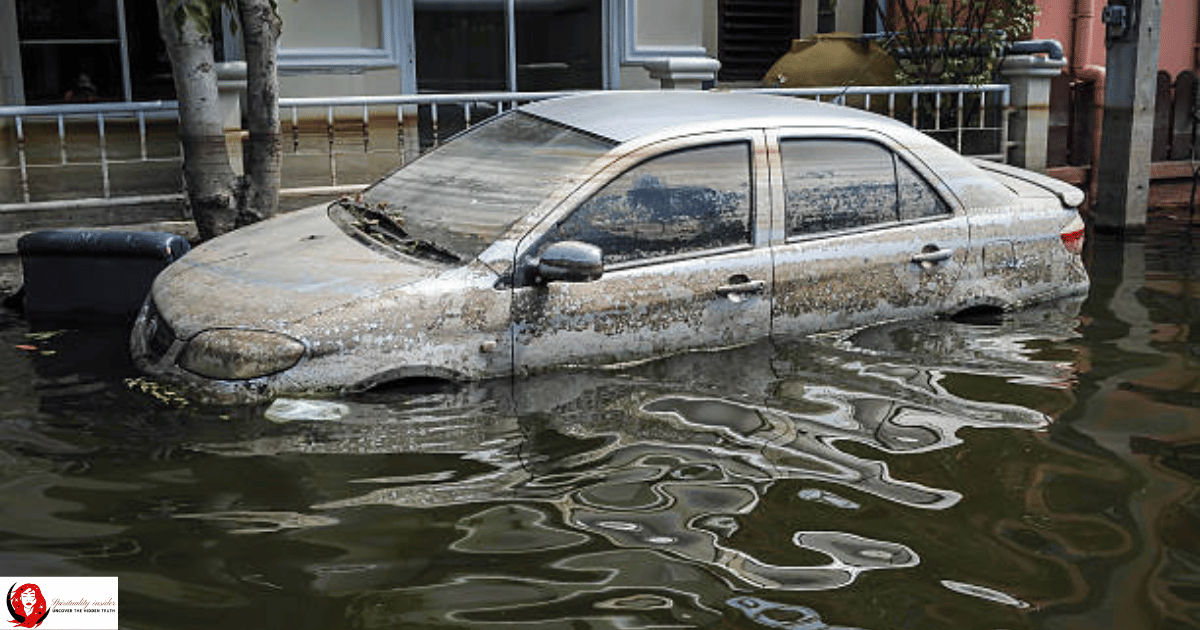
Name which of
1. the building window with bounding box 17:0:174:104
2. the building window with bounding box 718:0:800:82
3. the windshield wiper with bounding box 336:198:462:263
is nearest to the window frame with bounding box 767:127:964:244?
the windshield wiper with bounding box 336:198:462:263

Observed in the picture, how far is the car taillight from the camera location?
22.1ft

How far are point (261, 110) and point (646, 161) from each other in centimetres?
335

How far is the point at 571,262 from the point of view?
16.5 feet

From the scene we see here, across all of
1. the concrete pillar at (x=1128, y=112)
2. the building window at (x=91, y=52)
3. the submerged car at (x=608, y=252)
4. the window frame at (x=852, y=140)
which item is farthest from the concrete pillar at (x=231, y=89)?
the concrete pillar at (x=1128, y=112)

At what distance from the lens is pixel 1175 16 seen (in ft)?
46.8

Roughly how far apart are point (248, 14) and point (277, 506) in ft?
14.4

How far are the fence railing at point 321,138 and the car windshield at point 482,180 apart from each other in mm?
3578

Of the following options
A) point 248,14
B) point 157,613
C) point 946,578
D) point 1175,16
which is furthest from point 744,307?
point 1175,16

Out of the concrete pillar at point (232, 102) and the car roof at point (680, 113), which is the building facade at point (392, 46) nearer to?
the concrete pillar at point (232, 102)

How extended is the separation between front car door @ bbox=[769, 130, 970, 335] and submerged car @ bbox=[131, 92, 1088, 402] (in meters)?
0.01

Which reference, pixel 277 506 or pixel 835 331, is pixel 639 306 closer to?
pixel 835 331

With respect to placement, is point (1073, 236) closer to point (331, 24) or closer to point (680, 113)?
point (680, 113)

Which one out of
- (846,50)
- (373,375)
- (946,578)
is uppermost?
(846,50)

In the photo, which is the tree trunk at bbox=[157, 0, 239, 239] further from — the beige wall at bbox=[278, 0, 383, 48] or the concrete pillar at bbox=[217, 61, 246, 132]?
the beige wall at bbox=[278, 0, 383, 48]
